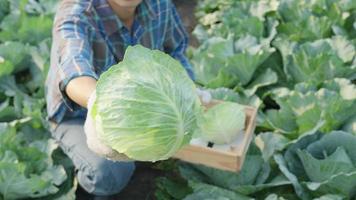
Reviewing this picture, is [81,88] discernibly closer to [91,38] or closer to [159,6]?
[91,38]

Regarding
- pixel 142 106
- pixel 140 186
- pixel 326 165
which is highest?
pixel 142 106

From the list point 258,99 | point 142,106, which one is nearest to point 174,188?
point 258,99

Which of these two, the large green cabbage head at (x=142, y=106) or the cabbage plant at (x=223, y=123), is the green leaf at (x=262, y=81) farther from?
the large green cabbage head at (x=142, y=106)

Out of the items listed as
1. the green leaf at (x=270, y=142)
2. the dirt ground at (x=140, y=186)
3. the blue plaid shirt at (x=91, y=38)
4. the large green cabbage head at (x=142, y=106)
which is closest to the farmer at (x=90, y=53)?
the blue plaid shirt at (x=91, y=38)

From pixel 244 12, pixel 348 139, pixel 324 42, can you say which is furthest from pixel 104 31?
pixel 244 12

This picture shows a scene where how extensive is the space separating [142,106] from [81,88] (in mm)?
620

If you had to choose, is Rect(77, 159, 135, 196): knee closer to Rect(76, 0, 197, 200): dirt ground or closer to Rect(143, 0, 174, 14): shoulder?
Rect(76, 0, 197, 200): dirt ground

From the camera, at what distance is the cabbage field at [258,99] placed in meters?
2.90

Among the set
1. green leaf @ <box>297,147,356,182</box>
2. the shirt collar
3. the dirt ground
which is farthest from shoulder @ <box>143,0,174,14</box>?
green leaf @ <box>297,147,356,182</box>

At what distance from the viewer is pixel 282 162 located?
117 inches

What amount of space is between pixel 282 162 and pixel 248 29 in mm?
1500

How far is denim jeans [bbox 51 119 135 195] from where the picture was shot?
109 inches

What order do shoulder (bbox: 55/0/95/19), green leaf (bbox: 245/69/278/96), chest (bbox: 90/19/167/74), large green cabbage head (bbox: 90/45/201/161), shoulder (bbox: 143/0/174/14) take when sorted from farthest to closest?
green leaf (bbox: 245/69/278/96) < shoulder (bbox: 143/0/174/14) < chest (bbox: 90/19/167/74) < shoulder (bbox: 55/0/95/19) < large green cabbage head (bbox: 90/45/201/161)

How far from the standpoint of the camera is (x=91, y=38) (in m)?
2.77
